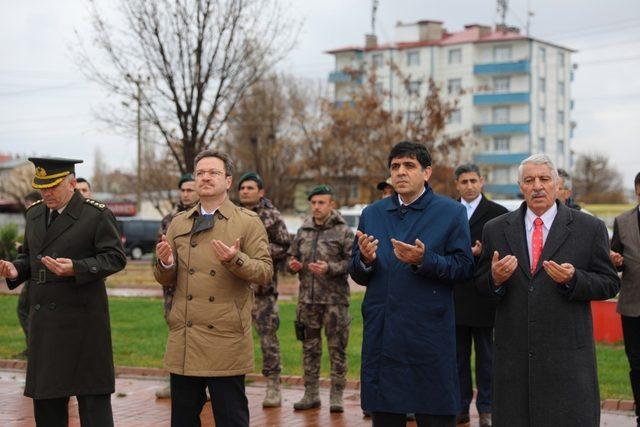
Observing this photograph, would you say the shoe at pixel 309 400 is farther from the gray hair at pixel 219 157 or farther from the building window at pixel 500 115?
the building window at pixel 500 115

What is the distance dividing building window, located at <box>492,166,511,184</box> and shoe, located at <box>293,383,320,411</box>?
8659 cm

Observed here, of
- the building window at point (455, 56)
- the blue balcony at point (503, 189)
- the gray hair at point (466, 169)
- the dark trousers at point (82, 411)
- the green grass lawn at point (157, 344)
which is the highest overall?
the building window at point (455, 56)

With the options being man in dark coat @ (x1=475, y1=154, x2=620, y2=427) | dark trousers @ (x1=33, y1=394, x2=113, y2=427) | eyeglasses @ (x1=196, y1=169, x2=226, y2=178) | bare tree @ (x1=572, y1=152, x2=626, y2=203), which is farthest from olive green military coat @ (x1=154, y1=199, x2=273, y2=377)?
bare tree @ (x1=572, y1=152, x2=626, y2=203)

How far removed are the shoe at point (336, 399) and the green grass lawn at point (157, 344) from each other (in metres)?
1.71

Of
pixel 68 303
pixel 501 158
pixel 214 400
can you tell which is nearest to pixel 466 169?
pixel 214 400

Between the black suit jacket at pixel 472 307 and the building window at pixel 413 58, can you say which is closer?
the black suit jacket at pixel 472 307

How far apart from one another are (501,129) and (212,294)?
8920cm

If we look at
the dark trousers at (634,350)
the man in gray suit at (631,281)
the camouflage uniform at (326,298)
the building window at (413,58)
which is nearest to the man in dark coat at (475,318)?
the man in gray suit at (631,281)

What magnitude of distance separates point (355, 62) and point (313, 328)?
90.5 m

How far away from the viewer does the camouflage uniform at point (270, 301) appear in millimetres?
9656

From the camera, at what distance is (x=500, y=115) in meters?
94.9

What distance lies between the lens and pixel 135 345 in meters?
13.9

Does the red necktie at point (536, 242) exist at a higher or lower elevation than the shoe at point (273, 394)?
higher

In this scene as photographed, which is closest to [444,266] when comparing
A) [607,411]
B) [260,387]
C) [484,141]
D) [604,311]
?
[607,411]
